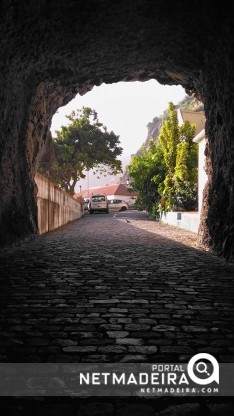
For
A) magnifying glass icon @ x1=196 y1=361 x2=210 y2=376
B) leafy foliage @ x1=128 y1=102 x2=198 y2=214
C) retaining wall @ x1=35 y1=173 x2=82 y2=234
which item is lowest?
magnifying glass icon @ x1=196 y1=361 x2=210 y2=376

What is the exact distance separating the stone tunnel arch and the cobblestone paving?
8.82 feet

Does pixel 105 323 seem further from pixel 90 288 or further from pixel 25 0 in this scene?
pixel 25 0

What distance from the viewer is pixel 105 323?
133 inches

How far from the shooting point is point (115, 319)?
3494 mm

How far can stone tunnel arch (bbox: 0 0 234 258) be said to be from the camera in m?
7.00

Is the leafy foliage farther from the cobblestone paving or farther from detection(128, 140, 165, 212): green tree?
the cobblestone paving

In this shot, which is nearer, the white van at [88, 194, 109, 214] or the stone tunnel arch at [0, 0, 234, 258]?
the stone tunnel arch at [0, 0, 234, 258]

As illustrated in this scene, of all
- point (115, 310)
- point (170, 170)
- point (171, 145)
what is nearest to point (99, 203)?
point (170, 170)

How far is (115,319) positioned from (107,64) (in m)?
8.44

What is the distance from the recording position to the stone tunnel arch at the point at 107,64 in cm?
700

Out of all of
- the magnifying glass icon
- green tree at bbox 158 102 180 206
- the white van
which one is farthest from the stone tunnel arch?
the white van

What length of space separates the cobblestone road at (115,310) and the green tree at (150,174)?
18609mm

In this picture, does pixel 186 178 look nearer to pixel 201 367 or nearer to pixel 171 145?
pixel 171 145
